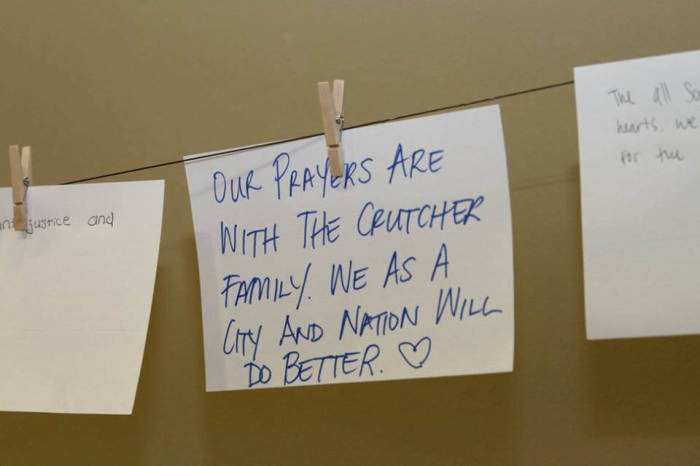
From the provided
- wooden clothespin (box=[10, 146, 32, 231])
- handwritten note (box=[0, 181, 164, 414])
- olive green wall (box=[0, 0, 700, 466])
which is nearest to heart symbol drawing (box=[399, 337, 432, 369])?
olive green wall (box=[0, 0, 700, 466])

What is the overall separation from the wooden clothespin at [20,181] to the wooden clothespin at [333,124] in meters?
0.39

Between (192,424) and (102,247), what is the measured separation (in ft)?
0.82

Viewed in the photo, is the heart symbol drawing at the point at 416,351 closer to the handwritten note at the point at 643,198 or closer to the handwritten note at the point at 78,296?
the handwritten note at the point at 643,198

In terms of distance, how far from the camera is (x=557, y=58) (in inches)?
31.6

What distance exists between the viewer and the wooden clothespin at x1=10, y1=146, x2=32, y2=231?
0.86m

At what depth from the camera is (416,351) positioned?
73cm

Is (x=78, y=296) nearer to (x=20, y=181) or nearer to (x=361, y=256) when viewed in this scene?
(x=20, y=181)

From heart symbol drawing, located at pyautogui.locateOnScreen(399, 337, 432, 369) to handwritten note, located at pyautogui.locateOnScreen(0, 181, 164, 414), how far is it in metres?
0.31

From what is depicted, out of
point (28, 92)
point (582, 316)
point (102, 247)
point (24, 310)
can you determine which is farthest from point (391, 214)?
point (28, 92)

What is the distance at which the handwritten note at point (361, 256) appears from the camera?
718 mm

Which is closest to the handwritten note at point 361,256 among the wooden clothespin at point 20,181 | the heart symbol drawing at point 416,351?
the heart symbol drawing at point 416,351

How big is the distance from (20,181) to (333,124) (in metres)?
0.41

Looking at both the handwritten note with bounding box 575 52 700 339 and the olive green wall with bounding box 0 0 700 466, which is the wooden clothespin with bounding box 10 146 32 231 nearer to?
the olive green wall with bounding box 0 0 700 466

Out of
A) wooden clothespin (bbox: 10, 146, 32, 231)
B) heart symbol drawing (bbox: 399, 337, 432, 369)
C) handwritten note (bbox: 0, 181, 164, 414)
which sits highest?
wooden clothespin (bbox: 10, 146, 32, 231)
